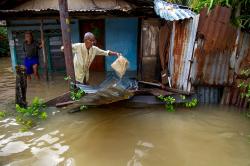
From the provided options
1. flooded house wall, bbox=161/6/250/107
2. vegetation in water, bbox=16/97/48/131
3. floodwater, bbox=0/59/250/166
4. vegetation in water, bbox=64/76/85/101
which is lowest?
floodwater, bbox=0/59/250/166

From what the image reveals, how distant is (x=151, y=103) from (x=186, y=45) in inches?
69.1

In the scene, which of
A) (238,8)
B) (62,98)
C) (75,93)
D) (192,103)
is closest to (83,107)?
(62,98)

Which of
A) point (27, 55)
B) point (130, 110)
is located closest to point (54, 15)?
point (27, 55)

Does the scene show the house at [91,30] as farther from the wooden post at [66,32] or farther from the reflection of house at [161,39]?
the wooden post at [66,32]

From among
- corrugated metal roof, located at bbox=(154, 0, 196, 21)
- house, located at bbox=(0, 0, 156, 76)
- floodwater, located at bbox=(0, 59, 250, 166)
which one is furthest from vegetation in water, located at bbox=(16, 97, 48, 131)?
house, located at bbox=(0, 0, 156, 76)

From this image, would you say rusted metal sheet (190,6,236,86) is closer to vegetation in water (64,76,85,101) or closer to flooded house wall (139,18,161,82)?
flooded house wall (139,18,161,82)

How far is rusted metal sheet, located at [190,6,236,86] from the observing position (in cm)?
616

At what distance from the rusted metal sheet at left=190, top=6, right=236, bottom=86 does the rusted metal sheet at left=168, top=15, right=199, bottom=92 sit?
0.61 feet

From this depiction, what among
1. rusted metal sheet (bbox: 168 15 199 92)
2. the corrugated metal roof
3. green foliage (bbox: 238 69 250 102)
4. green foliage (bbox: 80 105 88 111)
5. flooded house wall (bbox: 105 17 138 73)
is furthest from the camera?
flooded house wall (bbox: 105 17 138 73)

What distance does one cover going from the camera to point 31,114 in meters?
6.32

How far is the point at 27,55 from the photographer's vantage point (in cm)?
913

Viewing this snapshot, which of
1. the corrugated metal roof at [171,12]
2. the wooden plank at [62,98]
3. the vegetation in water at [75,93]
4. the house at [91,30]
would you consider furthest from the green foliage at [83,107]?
the house at [91,30]

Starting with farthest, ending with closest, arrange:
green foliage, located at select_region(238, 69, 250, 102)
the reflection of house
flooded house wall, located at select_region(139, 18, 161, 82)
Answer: flooded house wall, located at select_region(139, 18, 161, 82), the reflection of house, green foliage, located at select_region(238, 69, 250, 102)

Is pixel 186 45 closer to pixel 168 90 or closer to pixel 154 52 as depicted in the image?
pixel 168 90
